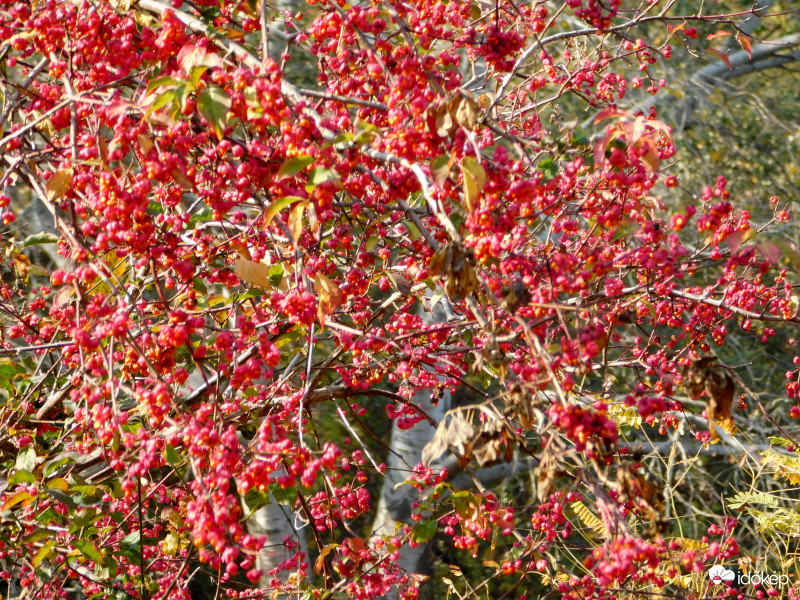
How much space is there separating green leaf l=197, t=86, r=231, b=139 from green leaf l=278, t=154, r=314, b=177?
0.14 m

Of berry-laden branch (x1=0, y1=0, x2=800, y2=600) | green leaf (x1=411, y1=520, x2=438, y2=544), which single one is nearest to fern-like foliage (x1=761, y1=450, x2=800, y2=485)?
berry-laden branch (x1=0, y1=0, x2=800, y2=600)

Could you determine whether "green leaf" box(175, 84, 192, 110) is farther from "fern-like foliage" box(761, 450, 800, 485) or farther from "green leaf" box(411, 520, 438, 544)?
"fern-like foliage" box(761, 450, 800, 485)

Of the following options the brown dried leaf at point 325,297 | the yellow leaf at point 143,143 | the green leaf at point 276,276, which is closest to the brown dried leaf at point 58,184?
the yellow leaf at point 143,143

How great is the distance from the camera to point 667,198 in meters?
6.95

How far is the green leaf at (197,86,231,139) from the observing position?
4.49ft

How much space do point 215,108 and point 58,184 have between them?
451mm

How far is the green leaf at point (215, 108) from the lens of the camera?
4.49 feet

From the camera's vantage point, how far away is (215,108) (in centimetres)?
138

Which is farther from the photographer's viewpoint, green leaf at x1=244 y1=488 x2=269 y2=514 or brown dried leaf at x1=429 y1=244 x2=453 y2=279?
green leaf at x1=244 y1=488 x2=269 y2=514

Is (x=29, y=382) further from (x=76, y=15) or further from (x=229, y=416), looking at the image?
(x=76, y=15)

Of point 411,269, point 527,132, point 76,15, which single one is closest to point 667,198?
point 527,132

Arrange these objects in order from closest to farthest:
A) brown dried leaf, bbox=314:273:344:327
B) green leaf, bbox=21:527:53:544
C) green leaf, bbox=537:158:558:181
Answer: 1. brown dried leaf, bbox=314:273:344:327
2. green leaf, bbox=537:158:558:181
3. green leaf, bbox=21:527:53:544

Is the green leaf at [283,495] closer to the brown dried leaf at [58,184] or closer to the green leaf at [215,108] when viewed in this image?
the brown dried leaf at [58,184]

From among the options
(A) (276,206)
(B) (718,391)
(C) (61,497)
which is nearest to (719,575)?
(B) (718,391)
